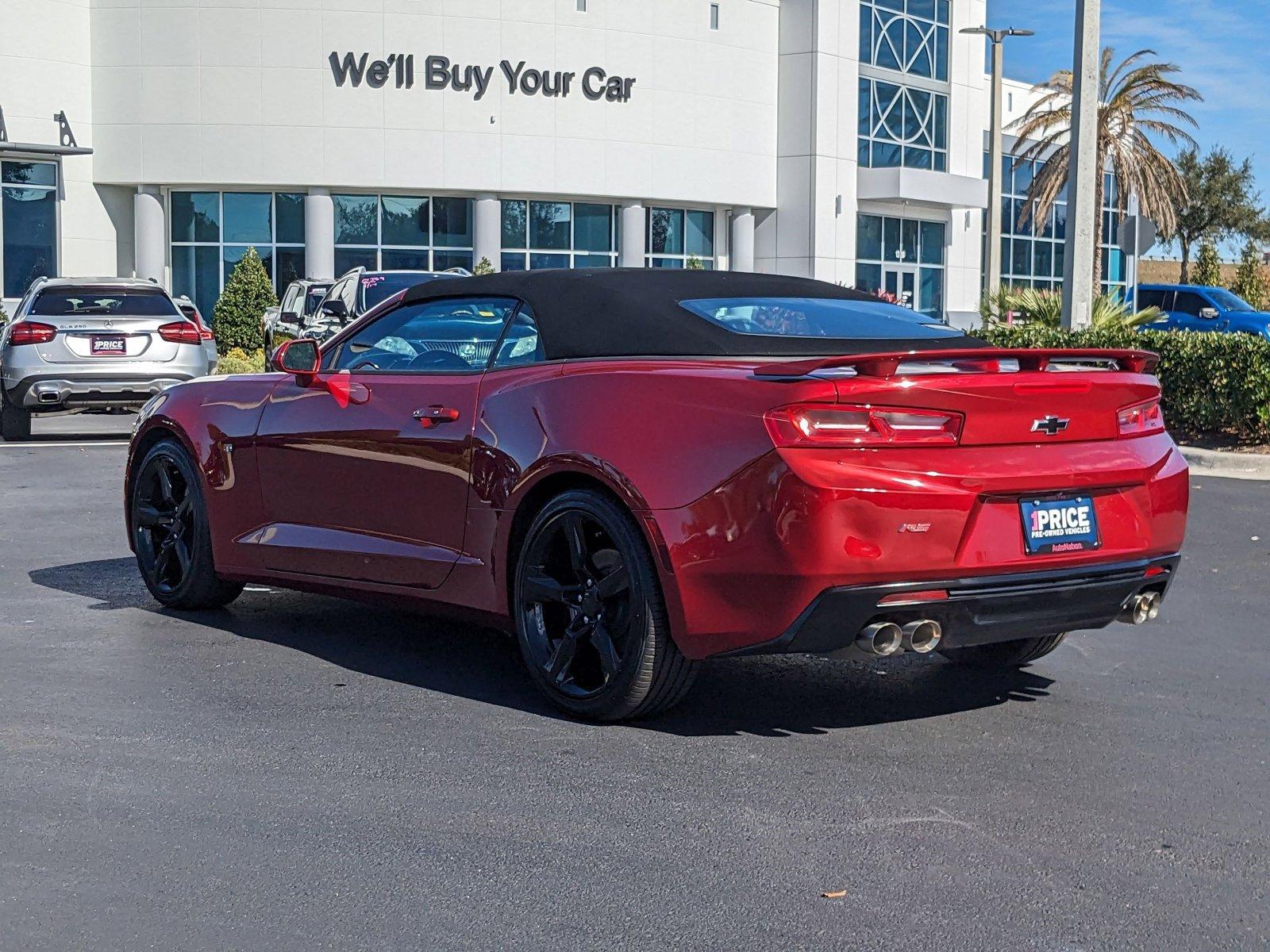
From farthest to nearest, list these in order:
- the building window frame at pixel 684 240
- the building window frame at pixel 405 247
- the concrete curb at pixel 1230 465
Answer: the building window frame at pixel 684 240
the building window frame at pixel 405 247
the concrete curb at pixel 1230 465

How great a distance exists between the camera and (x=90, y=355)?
16.5m

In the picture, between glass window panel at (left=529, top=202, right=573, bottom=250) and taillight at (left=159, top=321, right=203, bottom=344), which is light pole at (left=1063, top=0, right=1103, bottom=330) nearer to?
taillight at (left=159, top=321, right=203, bottom=344)

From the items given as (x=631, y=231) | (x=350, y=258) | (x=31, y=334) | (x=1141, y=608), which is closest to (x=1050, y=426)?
(x=1141, y=608)

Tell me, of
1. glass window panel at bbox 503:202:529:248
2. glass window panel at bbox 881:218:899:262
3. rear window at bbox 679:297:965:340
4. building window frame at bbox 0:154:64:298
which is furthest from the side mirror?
glass window panel at bbox 881:218:899:262

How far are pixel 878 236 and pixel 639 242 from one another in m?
9.91

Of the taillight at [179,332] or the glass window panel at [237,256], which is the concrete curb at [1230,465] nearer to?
the taillight at [179,332]

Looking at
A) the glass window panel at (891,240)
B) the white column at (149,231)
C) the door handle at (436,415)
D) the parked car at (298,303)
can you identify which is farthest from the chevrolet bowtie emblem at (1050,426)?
the glass window panel at (891,240)

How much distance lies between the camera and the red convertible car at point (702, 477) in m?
4.98

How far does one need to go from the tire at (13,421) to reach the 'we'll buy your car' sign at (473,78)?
25.0 meters

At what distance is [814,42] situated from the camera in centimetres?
4825

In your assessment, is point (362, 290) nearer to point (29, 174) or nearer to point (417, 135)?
point (417, 135)

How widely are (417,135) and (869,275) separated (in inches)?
656

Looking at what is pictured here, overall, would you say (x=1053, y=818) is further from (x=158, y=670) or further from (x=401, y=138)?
(x=401, y=138)

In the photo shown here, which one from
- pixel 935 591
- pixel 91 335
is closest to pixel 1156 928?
pixel 935 591
